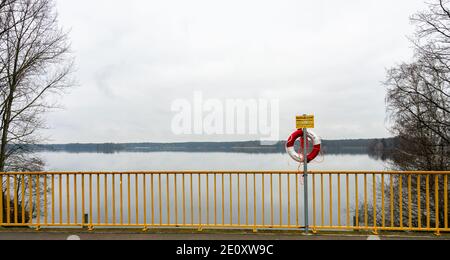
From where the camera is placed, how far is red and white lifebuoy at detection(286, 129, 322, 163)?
5.73 m

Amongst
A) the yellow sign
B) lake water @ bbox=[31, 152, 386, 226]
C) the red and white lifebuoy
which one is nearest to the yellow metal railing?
lake water @ bbox=[31, 152, 386, 226]

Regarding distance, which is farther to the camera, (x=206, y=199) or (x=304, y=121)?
(x=206, y=199)


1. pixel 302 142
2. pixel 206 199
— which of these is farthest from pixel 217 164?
pixel 302 142

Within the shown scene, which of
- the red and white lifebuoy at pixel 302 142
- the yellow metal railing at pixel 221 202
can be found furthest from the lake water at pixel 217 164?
the yellow metal railing at pixel 221 202

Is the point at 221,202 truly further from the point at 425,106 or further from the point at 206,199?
the point at 425,106

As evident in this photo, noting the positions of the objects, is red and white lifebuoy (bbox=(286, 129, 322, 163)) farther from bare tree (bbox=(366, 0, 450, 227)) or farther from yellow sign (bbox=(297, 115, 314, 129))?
bare tree (bbox=(366, 0, 450, 227))

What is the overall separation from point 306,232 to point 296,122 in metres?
1.84

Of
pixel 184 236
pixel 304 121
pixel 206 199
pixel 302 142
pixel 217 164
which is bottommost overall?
pixel 217 164

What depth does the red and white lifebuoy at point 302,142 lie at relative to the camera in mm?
5734

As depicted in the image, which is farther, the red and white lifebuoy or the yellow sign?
the red and white lifebuoy

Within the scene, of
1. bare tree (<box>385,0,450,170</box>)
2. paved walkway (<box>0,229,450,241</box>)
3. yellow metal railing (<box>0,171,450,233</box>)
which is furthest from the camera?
bare tree (<box>385,0,450,170</box>)

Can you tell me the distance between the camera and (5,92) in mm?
12844

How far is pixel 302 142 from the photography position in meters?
5.79
